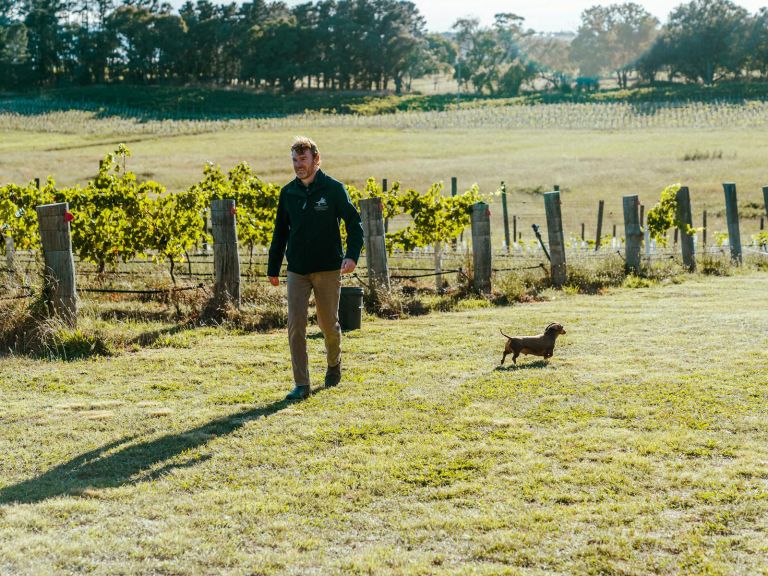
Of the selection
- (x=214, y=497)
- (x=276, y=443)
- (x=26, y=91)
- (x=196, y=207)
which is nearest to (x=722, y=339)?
(x=276, y=443)

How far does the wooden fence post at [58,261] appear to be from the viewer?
397 inches

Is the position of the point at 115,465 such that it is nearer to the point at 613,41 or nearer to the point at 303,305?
the point at 303,305

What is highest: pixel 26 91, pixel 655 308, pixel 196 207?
pixel 26 91

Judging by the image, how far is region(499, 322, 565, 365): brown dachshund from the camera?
8938mm

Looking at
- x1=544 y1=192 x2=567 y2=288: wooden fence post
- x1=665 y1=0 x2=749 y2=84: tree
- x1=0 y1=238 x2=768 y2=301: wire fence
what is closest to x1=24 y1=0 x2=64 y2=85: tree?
x1=665 y1=0 x2=749 y2=84: tree

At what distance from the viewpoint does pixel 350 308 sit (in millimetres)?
11047

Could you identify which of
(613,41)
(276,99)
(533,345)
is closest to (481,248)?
A: (533,345)

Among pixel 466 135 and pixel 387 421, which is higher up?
pixel 466 135

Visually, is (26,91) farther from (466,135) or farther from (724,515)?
(724,515)

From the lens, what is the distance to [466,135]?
71.1 m

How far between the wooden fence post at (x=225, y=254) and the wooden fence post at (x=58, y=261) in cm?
189

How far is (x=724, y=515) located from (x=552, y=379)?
3344 millimetres

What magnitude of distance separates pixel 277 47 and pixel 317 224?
116 metres

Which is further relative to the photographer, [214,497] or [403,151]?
[403,151]
